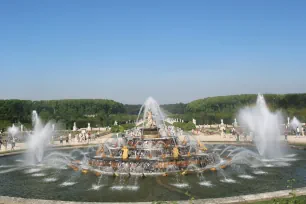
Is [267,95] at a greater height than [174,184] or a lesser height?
greater

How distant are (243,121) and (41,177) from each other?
58.5 metres

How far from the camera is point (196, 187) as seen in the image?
14742 millimetres

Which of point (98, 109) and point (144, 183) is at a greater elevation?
point (98, 109)

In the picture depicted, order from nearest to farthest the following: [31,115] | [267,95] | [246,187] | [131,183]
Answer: [246,187], [131,183], [31,115], [267,95]

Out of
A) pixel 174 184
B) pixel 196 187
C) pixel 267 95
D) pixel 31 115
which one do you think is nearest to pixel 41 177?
pixel 174 184

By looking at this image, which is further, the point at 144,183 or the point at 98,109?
the point at 98,109

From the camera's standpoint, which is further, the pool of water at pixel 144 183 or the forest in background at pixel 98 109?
the forest in background at pixel 98 109

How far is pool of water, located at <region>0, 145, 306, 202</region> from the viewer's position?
44.9ft

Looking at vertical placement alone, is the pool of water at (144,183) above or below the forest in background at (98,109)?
below

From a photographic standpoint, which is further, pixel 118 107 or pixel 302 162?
pixel 118 107

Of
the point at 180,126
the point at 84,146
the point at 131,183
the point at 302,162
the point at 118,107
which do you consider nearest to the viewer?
the point at 131,183

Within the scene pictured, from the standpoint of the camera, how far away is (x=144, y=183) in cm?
1583

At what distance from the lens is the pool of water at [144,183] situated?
13680 mm

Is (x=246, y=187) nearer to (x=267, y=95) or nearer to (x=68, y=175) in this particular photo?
(x=68, y=175)
